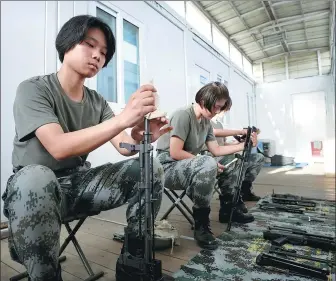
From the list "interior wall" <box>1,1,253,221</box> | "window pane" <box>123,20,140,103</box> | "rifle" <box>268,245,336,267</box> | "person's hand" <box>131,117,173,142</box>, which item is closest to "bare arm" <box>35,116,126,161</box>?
"person's hand" <box>131,117,173,142</box>

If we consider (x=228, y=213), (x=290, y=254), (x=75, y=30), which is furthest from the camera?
(x=228, y=213)

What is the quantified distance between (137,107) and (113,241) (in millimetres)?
863

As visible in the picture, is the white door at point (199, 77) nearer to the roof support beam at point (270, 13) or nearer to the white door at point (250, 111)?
the white door at point (250, 111)

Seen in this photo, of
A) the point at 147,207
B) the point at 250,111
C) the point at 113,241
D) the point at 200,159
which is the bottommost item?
the point at 113,241

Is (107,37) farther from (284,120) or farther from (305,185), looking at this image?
(305,185)

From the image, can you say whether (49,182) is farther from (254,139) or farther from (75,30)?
(254,139)

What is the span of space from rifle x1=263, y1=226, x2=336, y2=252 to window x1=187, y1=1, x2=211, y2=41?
980mm

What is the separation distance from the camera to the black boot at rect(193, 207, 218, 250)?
1.06 m

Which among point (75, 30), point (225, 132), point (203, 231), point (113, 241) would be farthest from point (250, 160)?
point (75, 30)

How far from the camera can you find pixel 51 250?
0.54 meters

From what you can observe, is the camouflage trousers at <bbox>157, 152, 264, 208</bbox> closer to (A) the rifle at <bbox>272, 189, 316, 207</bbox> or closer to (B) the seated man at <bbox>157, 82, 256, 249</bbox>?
(B) the seated man at <bbox>157, 82, 256, 249</bbox>

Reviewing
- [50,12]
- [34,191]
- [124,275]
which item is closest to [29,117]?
[34,191]

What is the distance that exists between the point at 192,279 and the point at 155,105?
62 cm

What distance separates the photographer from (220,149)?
144 cm
